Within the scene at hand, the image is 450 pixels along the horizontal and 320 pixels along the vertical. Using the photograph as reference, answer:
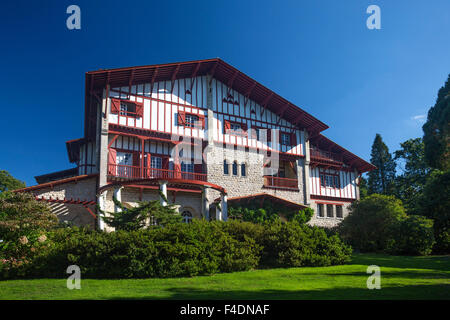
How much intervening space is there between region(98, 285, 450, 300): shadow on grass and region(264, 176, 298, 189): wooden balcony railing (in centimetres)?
1853

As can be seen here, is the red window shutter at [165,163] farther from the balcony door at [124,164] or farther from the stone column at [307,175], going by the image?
the stone column at [307,175]

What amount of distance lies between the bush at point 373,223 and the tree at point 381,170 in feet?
66.1

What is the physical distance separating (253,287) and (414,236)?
15.2 meters

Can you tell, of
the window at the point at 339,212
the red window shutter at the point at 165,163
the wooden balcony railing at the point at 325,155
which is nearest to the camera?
the red window shutter at the point at 165,163

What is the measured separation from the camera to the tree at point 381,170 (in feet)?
147

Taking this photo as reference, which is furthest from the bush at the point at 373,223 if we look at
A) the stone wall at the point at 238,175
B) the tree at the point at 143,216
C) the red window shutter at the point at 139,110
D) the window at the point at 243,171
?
the red window shutter at the point at 139,110

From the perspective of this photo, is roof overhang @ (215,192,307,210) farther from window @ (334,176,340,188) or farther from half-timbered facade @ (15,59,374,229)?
window @ (334,176,340,188)

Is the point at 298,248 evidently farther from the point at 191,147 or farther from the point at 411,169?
the point at 411,169

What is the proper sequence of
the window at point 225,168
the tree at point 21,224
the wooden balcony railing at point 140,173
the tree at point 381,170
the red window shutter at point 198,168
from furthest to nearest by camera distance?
the tree at point 381,170, the window at point 225,168, the red window shutter at point 198,168, the wooden balcony railing at point 140,173, the tree at point 21,224

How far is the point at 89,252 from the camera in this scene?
36.8 feet

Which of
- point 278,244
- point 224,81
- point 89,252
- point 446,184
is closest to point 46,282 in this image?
point 89,252

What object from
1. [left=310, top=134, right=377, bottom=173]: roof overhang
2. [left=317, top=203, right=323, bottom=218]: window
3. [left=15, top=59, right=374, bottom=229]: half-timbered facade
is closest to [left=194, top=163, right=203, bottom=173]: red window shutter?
[left=15, top=59, right=374, bottom=229]: half-timbered facade
